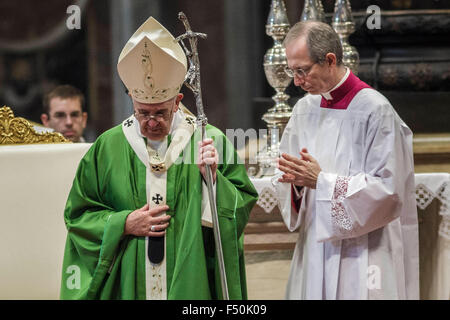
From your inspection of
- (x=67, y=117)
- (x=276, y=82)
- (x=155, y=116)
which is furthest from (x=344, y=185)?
(x=67, y=117)

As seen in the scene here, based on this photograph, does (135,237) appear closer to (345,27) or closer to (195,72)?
(195,72)

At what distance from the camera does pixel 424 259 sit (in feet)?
16.7

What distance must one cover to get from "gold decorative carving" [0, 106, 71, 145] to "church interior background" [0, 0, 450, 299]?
288 cm

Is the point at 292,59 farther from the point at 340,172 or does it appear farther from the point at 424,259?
the point at 424,259

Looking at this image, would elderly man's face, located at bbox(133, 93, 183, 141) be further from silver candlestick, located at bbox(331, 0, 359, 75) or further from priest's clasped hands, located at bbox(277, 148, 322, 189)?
silver candlestick, located at bbox(331, 0, 359, 75)

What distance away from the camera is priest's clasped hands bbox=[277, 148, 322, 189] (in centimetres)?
422

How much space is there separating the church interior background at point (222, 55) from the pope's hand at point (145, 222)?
3148mm

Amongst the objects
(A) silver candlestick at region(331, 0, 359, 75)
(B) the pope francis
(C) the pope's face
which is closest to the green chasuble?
(B) the pope francis

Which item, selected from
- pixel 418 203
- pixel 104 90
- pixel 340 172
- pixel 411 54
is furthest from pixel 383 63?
pixel 340 172

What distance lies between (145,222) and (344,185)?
2.94 ft

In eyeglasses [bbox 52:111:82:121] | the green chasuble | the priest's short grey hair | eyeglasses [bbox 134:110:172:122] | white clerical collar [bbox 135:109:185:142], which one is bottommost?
the green chasuble

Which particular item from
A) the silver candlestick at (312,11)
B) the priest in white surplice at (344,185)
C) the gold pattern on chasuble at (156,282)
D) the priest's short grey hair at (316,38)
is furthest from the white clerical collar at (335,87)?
Result: the silver candlestick at (312,11)

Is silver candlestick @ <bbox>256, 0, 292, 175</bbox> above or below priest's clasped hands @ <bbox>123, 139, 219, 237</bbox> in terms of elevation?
above

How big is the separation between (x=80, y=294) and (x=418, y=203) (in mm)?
1839
